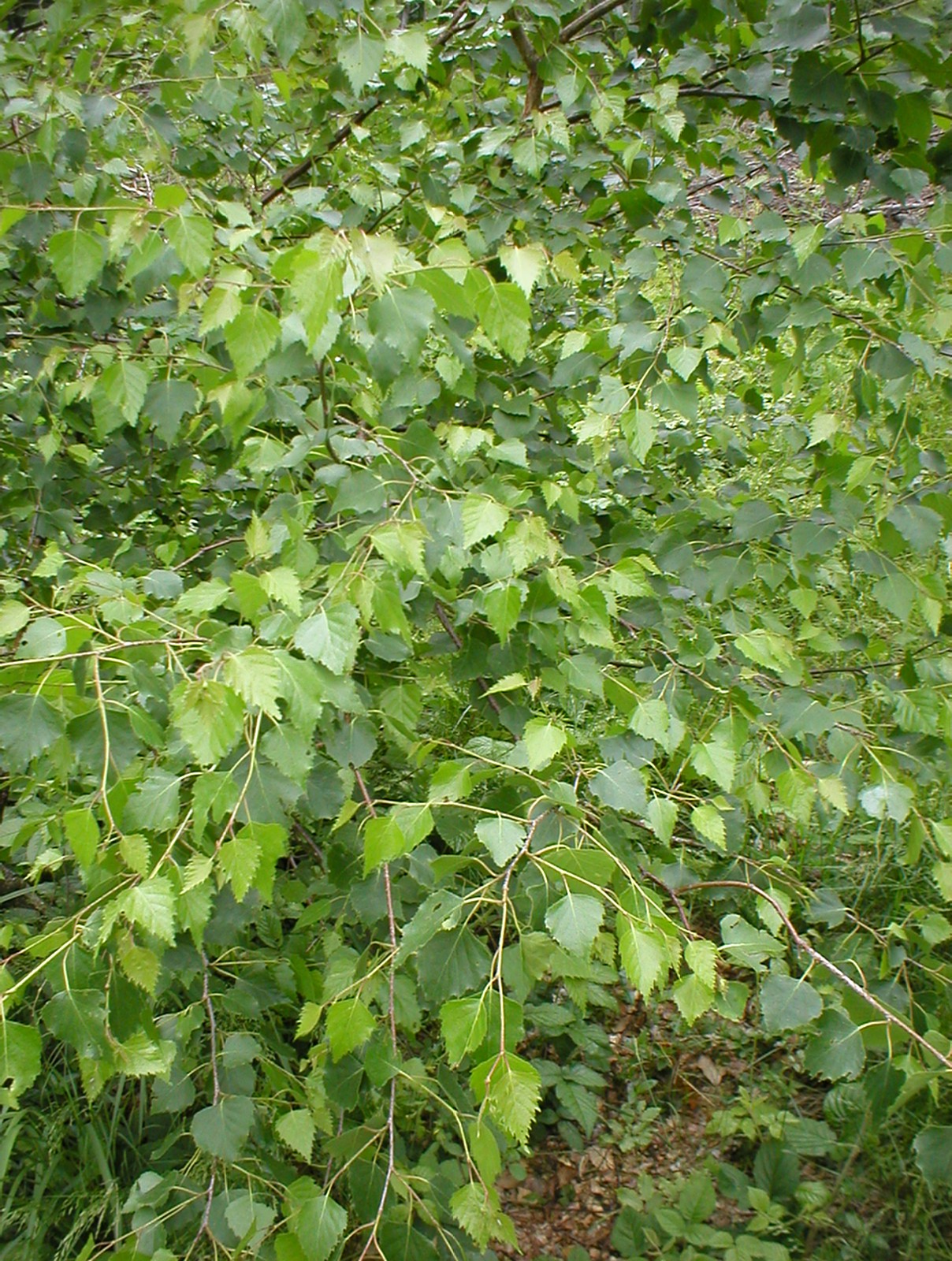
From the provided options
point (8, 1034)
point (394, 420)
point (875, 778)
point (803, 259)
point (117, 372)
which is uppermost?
point (803, 259)

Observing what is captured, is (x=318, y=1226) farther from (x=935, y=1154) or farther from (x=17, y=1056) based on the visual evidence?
(x=935, y=1154)

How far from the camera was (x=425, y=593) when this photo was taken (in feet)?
4.09

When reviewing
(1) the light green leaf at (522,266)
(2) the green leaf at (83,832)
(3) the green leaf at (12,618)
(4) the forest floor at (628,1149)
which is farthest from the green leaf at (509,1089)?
(4) the forest floor at (628,1149)

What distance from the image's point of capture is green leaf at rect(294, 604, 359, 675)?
914mm

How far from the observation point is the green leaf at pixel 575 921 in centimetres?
87

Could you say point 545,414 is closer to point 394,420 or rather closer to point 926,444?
point 394,420

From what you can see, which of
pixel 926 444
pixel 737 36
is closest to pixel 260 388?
pixel 737 36

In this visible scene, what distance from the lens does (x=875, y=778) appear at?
4.52ft

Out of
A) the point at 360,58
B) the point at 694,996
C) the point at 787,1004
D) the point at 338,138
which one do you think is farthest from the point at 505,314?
the point at 338,138

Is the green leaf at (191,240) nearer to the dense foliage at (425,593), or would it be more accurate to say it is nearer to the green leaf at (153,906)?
the dense foliage at (425,593)

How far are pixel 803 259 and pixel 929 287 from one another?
182mm

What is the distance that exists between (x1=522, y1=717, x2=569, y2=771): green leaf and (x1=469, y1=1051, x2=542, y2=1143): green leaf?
11.9 inches

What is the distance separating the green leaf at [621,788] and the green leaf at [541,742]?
2.6 inches

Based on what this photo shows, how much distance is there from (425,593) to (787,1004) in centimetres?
69
